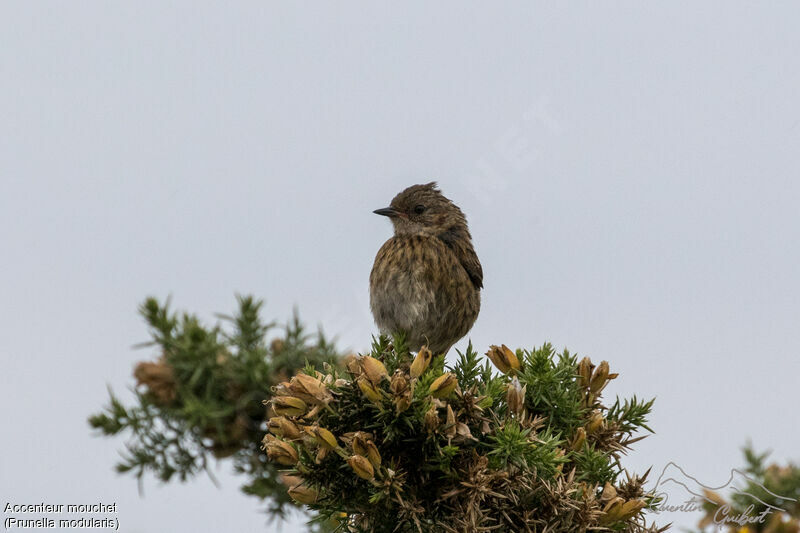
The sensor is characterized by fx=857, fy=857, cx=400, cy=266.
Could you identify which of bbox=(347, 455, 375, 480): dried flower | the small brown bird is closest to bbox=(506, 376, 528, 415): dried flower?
bbox=(347, 455, 375, 480): dried flower

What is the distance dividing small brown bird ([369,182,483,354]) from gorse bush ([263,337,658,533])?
2332mm

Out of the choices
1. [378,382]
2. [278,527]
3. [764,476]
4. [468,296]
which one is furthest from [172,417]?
[764,476]

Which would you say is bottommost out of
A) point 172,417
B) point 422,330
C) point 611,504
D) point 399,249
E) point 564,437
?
point 611,504

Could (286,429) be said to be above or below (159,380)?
below

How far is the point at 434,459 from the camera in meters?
3.15

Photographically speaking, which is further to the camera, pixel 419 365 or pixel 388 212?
pixel 388 212

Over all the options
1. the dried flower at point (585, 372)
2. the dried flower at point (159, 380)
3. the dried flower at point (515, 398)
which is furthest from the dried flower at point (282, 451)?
the dried flower at point (159, 380)

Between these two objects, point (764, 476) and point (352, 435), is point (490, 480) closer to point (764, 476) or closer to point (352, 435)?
point (352, 435)

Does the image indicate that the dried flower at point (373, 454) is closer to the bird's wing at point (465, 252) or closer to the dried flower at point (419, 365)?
the dried flower at point (419, 365)

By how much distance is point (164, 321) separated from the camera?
521 cm

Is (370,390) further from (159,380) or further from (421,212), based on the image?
(421,212)

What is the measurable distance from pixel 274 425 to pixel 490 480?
2.97 feet

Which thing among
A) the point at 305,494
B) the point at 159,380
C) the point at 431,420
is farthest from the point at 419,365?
the point at 159,380

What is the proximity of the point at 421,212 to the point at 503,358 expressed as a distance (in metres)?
2.85
